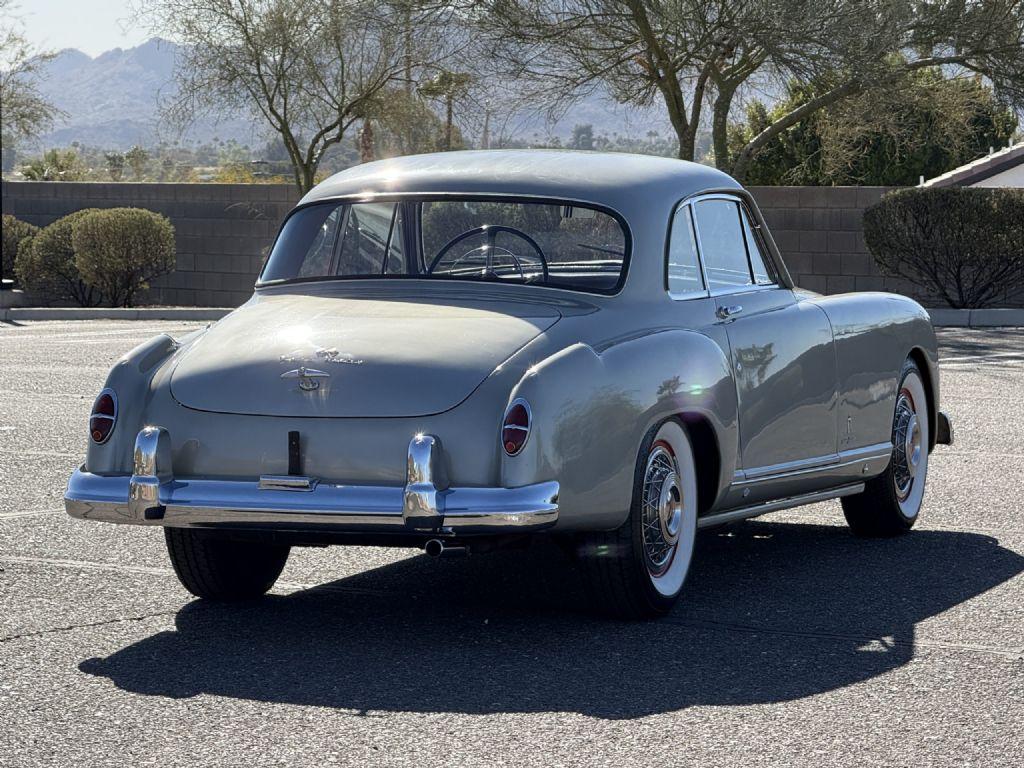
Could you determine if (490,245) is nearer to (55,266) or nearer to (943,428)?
(943,428)

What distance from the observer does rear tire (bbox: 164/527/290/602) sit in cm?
635

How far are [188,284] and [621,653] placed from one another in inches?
982

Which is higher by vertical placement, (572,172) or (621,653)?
(572,172)

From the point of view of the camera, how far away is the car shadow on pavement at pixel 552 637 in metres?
5.20

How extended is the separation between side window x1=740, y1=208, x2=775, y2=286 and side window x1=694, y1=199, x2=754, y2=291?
0.16ft

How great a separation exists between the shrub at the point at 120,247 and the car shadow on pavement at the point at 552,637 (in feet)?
71.7

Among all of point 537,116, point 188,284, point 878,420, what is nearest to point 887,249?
point 537,116

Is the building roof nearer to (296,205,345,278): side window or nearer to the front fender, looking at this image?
(296,205,345,278): side window

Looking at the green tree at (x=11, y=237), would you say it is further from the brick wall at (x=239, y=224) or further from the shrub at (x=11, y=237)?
the brick wall at (x=239, y=224)

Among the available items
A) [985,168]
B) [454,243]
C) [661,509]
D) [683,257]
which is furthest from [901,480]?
[985,168]

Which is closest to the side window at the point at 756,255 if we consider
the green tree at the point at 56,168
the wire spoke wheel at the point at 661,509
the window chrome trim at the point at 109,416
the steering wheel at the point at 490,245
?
the steering wheel at the point at 490,245

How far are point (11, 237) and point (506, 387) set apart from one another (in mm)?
26058

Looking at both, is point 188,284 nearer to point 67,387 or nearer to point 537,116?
point 537,116

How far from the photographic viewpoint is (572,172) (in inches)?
272
